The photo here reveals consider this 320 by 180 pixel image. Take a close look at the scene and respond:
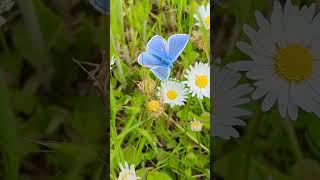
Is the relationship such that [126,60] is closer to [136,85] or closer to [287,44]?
[136,85]

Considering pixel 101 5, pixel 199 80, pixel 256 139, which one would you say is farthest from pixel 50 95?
pixel 256 139

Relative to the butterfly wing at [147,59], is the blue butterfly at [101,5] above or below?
above

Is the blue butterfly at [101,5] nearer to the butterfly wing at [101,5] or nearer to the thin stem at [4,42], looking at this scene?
the butterfly wing at [101,5]

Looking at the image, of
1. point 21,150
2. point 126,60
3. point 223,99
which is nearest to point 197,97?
point 223,99

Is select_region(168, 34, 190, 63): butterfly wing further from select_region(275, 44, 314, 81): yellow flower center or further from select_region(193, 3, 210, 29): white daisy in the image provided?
select_region(275, 44, 314, 81): yellow flower center

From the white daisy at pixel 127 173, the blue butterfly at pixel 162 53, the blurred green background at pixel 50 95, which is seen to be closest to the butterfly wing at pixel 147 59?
the blue butterfly at pixel 162 53

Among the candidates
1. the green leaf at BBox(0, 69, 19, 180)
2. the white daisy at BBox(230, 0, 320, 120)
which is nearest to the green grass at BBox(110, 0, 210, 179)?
the white daisy at BBox(230, 0, 320, 120)
